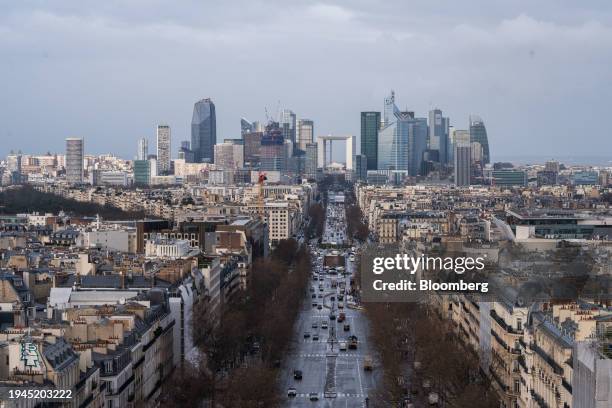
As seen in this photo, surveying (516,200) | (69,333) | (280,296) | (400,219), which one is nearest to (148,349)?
(69,333)

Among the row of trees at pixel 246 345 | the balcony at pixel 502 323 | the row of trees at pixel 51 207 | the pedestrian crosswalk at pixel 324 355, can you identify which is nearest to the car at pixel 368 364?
the pedestrian crosswalk at pixel 324 355

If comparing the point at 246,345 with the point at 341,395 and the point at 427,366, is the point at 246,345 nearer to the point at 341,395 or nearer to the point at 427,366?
the point at 341,395

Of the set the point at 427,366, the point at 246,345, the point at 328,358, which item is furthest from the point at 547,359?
the point at 328,358

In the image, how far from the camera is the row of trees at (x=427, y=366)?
2917cm

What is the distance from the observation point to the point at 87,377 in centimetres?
2325

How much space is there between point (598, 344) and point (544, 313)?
30.4 feet

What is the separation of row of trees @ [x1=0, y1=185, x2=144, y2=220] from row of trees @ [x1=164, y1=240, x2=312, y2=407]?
131ft

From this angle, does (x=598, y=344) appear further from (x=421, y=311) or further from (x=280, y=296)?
(x=280, y=296)

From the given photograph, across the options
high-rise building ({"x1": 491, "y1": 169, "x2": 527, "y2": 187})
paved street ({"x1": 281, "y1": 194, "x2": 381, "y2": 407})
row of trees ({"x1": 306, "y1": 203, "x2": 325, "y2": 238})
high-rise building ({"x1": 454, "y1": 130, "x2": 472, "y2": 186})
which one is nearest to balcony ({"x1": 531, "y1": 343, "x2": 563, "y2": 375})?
paved street ({"x1": 281, "y1": 194, "x2": 381, "y2": 407})

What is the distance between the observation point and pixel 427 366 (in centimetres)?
3259

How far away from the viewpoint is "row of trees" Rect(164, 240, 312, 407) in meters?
29.3

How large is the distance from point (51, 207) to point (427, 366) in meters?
74.9

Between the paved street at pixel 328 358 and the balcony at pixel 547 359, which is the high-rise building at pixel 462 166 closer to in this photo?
the paved street at pixel 328 358

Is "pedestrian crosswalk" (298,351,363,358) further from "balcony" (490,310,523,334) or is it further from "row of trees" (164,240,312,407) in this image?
"balcony" (490,310,523,334)
